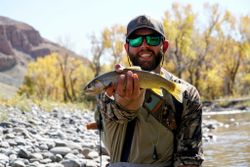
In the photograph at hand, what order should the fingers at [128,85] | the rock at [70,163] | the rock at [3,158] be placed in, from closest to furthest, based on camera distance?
the fingers at [128,85]
the rock at [3,158]
the rock at [70,163]

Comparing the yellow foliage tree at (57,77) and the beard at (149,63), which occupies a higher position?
the beard at (149,63)

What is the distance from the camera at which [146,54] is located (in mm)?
3391

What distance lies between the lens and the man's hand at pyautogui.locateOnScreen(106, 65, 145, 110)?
9.07ft

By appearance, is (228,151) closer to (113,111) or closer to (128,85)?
(113,111)

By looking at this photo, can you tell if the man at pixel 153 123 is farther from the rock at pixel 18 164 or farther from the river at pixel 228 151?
the river at pixel 228 151

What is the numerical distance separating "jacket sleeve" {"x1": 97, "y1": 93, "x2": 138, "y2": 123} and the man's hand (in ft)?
0.18

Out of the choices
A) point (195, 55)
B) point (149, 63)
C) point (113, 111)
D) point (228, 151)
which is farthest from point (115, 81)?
point (195, 55)

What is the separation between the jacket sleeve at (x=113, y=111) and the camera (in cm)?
314

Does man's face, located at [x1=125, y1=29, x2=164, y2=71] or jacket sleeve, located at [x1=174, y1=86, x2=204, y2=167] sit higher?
man's face, located at [x1=125, y1=29, x2=164, y2=71]

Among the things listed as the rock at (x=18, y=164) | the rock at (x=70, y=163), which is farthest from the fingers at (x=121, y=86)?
the rock at (x=70, y=163)

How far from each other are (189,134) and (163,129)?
203mm

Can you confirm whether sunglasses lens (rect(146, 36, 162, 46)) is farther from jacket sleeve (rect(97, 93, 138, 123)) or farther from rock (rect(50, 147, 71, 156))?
rock (rect(50, 147, 71, 156))

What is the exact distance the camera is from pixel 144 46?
3.38 m

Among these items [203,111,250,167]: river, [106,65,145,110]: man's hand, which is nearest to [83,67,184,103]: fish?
[106,65,145,110]: man's hand
